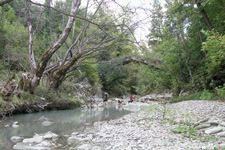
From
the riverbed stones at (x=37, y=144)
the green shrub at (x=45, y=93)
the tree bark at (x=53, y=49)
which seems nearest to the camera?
the riverbed stones at (x=37, y=144)

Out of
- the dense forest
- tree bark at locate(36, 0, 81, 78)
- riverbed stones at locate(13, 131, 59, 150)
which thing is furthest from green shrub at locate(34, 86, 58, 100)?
riverbed stones at locate(13, 131, 59, 150)

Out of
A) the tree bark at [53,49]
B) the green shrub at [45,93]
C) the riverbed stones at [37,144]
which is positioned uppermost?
the tree bark at [53,49]

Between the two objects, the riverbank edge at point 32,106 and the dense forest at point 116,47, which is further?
the dense forest at point 116,47

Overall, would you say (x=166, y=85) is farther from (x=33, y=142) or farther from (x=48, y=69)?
(x=33, y=142)

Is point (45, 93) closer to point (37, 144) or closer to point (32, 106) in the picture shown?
point (32, 106)

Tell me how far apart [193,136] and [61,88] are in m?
11.5

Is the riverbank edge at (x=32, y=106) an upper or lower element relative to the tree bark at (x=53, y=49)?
lower

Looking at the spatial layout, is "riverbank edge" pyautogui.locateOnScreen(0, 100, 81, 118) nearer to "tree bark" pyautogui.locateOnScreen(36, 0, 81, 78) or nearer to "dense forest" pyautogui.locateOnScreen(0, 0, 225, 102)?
"dense forest" pyautogui.locateOnScreen(0, 0, 225, 102)

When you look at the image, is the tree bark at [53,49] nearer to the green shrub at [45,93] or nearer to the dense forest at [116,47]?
the dense forest at [116,47]

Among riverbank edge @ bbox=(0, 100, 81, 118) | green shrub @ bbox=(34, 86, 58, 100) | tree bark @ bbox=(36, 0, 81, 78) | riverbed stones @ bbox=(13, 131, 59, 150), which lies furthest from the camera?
green shrub @ bbox=(34, 86, 58, 100)

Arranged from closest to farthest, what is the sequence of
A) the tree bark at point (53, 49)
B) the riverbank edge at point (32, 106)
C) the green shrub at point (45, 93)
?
the riverbank edge at point (32, 106)
the tree bark at point (53, 49)
the green shrub at point (45, 93)

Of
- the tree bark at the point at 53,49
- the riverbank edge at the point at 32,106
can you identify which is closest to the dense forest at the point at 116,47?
the tree bark at the point at 53,49

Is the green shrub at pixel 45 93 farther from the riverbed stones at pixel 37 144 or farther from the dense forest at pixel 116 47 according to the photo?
the riverbed stones at pixel 37 144

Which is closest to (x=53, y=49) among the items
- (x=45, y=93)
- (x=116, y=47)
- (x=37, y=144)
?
(x=45, y=93)
